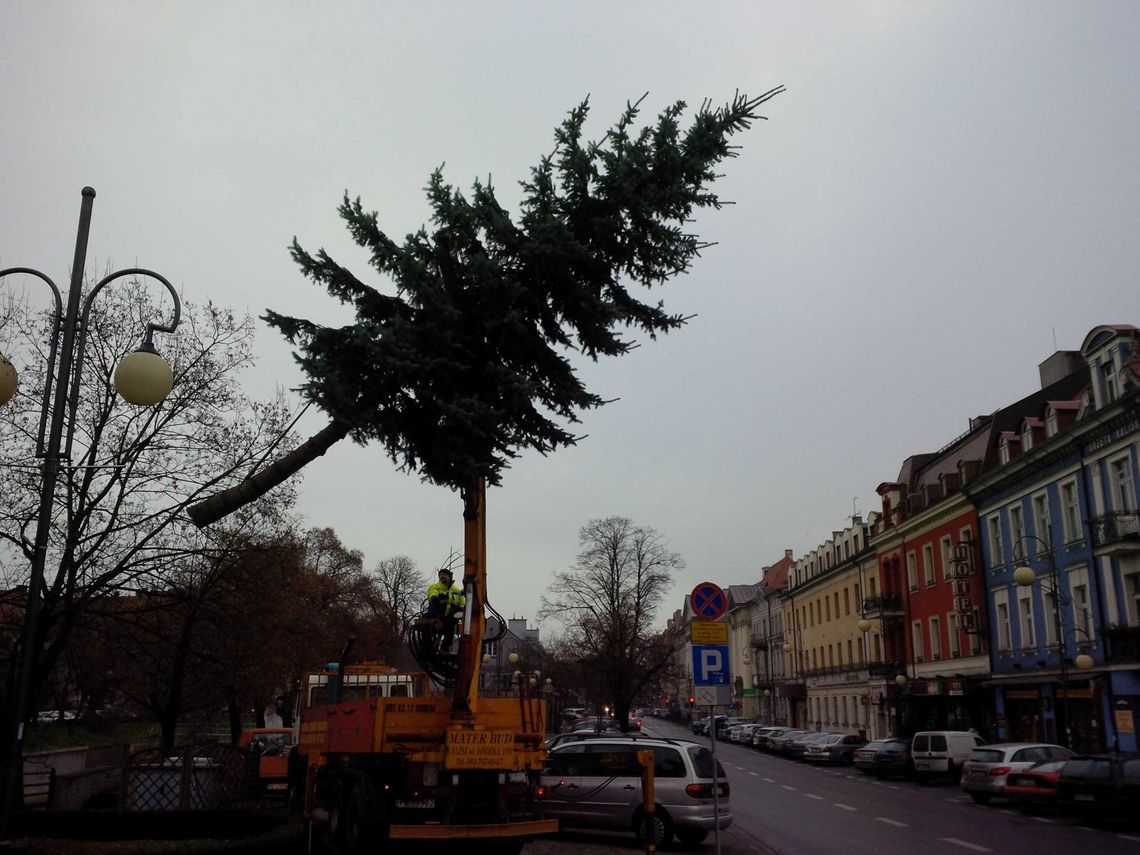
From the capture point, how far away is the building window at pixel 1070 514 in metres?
35.7

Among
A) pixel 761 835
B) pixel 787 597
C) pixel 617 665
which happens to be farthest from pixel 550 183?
pixel 787 597

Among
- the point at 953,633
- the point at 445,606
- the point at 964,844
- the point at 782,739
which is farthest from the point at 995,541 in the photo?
the point at 445,606

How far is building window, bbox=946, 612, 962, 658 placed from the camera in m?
46.6

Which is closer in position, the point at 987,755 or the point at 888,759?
the point at 987,755

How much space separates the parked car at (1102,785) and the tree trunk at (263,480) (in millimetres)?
17089

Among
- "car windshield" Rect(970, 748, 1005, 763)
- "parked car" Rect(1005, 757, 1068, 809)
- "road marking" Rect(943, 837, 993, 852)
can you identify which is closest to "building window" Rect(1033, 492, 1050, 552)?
"car windshield" Rect(970, 748, 1005, 763)

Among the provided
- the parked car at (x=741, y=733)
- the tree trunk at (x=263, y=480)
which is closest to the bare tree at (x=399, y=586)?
the parked car at (x=741, y=733)

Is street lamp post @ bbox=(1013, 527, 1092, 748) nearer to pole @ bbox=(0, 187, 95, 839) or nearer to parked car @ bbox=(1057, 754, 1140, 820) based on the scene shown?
parked car @ bbox=(1057, 754, 1140, 820)

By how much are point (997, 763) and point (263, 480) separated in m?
22.1

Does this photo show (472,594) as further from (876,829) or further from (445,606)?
(876,829)

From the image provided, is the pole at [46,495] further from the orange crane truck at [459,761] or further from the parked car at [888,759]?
the parked car at [888,759]

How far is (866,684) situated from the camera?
60.4m

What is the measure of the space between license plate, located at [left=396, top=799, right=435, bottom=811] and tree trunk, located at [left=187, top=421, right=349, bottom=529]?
3739 millimetres

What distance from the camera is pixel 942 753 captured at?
33.9 m
